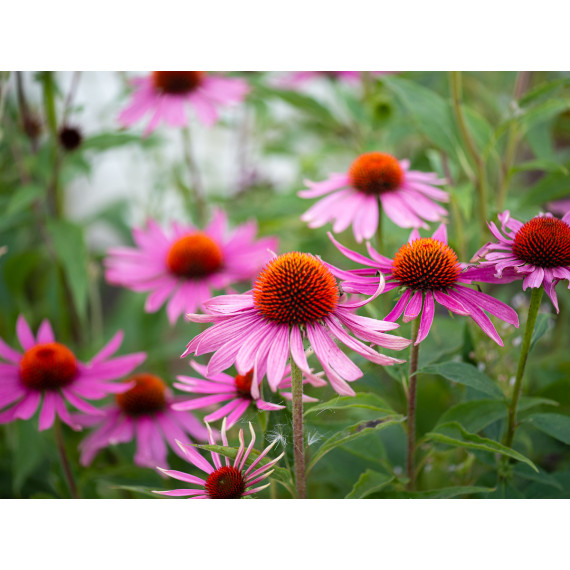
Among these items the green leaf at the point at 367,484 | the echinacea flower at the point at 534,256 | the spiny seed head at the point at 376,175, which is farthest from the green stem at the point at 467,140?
the green leaf at the point at 367,484

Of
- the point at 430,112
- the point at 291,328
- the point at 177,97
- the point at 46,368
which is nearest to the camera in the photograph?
the point at 291,328

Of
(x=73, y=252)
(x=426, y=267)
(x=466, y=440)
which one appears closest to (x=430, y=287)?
(x=426, y=267)

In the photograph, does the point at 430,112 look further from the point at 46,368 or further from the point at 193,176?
the point at 46,368

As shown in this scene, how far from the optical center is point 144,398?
671 mm

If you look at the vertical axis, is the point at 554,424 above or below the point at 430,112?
below

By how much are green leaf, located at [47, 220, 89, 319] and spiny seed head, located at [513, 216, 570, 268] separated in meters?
0.51

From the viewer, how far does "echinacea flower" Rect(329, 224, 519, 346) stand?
1.49 feet

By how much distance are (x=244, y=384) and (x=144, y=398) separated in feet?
0.69

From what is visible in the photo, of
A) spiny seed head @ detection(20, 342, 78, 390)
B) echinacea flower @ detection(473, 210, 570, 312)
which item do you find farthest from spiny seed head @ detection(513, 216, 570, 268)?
spiny seed head @ detection(20, 342, 78, 390)

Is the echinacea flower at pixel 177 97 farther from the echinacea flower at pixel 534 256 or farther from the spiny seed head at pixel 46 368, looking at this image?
the echinacea flower at pixel 534 256

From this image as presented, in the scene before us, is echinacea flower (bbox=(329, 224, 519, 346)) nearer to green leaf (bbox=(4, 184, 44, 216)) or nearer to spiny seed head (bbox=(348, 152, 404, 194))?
spiny seed head (bbox=(348, 152, 404, 194))

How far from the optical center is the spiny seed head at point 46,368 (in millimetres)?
612
